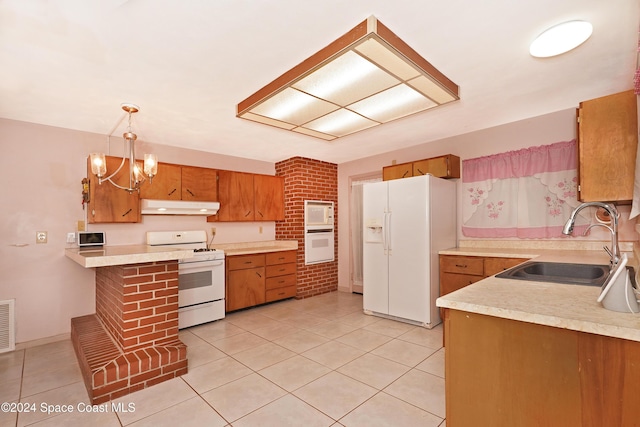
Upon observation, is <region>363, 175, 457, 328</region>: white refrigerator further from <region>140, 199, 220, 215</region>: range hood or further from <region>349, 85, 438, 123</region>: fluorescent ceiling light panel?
<region>140, 199, 220, 215</region>: range hood

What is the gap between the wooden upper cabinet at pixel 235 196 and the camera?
429 centimetres

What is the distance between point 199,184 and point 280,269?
1.71m

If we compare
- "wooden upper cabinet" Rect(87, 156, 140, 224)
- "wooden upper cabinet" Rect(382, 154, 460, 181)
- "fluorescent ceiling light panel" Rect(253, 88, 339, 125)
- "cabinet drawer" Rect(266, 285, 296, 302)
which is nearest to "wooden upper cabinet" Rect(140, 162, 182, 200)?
"wooden upper cabinet" Rect(87, 156, 140, 224)

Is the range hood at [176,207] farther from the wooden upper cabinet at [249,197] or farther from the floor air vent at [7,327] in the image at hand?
the floor air vent at [7,327]

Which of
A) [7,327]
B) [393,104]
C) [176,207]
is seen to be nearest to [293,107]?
[393,104]

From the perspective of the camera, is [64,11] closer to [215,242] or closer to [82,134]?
[82,134]

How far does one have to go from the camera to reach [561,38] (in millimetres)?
1779

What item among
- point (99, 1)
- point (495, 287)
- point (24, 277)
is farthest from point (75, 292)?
point (495, 287)

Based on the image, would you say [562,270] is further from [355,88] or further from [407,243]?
[355,88]

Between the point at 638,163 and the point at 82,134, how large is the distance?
15.9 feet

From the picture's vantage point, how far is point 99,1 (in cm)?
146

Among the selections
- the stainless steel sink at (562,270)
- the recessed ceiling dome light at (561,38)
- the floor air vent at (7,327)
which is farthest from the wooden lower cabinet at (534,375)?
the floor air vent at (7,327)

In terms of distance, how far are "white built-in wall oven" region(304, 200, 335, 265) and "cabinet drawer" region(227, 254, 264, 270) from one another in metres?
0.86

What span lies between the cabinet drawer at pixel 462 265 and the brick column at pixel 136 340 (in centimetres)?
276
